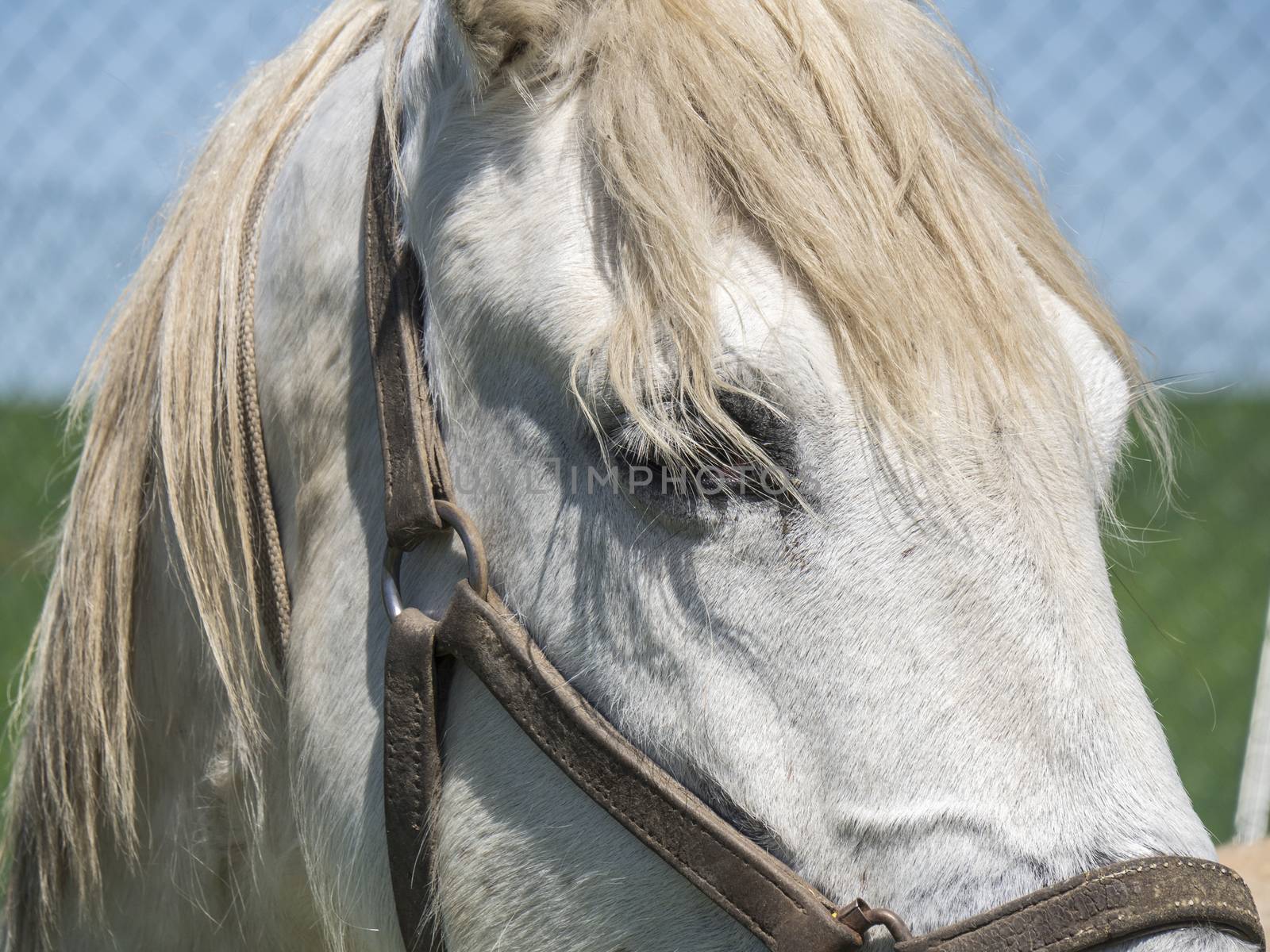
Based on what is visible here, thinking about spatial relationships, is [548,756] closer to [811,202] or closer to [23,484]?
[811,202]

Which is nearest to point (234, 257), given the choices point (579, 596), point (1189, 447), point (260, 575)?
point (260, 575)

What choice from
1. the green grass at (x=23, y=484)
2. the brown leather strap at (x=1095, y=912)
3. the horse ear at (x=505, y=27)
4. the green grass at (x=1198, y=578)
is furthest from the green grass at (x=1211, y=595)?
the green grass at (x=23, y=484)

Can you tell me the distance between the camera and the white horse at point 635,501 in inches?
40.3

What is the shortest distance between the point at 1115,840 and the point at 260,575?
0.95 m

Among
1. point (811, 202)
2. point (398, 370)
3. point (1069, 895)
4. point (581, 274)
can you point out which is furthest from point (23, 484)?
point (1069, 895)

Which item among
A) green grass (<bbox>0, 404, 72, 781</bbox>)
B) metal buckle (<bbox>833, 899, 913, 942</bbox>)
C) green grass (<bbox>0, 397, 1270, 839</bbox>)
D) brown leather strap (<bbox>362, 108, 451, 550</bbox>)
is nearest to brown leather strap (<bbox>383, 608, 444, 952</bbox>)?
brown leather strap (<bbox>362, 108, 451, 550</bbox>)

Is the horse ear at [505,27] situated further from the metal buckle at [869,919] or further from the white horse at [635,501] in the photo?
the metal buckle at [869,919]

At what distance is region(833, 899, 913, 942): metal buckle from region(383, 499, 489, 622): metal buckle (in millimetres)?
455

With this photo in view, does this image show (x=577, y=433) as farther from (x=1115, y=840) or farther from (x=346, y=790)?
(x=1115, y=840)

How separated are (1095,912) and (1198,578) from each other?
6.05 meters

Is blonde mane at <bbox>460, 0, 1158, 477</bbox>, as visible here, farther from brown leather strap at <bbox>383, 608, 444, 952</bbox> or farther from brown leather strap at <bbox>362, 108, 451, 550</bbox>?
brown leather strap at <bbox>383, 608, 444, 952</bbox>

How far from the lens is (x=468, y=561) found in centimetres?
120

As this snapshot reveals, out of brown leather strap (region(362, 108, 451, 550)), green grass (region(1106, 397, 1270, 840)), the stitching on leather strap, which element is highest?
brown leather strap (region(362, 108, 451, 550))

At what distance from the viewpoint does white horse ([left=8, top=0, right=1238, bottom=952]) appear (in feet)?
3.36
